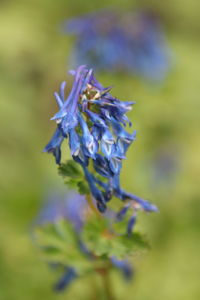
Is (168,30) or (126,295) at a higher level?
(168,30)

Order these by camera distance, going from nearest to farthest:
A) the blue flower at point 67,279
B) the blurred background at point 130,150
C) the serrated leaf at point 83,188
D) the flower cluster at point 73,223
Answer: the serrated leaf at point 83,188
the flower cluster at point 73,223
the blue flower at point 67,279
the blurred background at point 130,150

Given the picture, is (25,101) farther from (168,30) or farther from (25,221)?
(168,30)

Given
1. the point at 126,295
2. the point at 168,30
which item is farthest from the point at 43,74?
the point at 126,295

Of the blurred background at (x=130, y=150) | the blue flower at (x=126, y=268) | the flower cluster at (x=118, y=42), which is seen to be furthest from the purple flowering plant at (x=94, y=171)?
the flower cluster at (x=118, y=42)

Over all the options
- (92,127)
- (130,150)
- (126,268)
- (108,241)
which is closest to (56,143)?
(92,127)

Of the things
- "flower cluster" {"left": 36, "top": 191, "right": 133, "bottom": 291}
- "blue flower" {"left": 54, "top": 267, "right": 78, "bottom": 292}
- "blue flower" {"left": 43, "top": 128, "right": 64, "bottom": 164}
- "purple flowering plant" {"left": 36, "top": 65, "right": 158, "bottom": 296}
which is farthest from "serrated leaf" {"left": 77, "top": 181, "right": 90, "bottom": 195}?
"blue flower" {"left": 54, "top": 267, "right": 78, "bottom": 292}

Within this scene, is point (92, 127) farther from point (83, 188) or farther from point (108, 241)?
point (108, 241)

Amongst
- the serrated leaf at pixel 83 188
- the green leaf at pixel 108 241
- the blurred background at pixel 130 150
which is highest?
the blurred background at pixel 130 150

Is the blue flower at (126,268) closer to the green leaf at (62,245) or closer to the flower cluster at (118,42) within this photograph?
the green leaf at (62,245)
